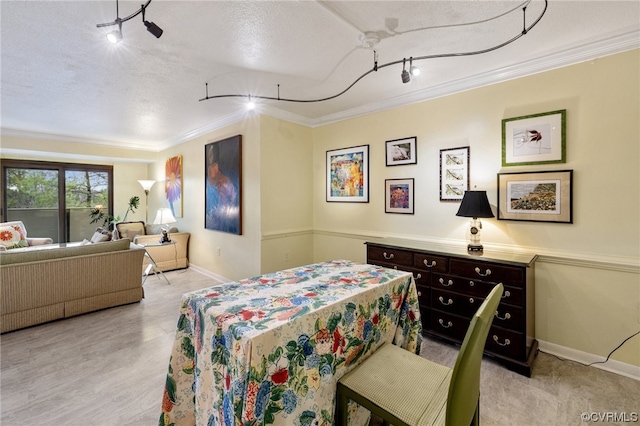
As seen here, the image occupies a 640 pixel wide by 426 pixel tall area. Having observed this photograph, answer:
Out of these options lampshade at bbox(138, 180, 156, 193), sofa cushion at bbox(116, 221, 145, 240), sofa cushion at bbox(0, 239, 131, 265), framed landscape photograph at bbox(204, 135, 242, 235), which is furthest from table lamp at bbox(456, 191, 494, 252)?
lampshade at bbox(138, 180, 156, 193)

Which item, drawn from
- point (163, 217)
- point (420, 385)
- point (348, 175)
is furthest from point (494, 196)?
point (163, 217)

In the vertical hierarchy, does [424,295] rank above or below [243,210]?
→ below

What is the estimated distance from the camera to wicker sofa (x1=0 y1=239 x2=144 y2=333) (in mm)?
2805

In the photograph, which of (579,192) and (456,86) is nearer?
(579,192)

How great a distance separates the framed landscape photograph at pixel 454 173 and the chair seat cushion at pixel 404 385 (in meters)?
1.99

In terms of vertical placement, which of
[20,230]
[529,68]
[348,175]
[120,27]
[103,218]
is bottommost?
[20,230]

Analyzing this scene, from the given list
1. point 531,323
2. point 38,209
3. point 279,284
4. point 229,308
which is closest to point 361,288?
point 279,284

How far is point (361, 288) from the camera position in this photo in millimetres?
1578

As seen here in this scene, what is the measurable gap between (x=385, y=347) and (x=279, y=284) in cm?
70

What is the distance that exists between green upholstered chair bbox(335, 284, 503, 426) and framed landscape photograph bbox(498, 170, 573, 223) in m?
1.72

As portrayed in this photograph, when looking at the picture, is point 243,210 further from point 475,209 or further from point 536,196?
point 536,196

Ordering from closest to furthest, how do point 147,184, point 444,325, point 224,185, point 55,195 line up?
point 444,325 < point 224,185 < point 55,195 < point 147,184

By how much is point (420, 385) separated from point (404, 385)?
0.07 metres

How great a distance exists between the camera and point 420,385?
1280 mm
